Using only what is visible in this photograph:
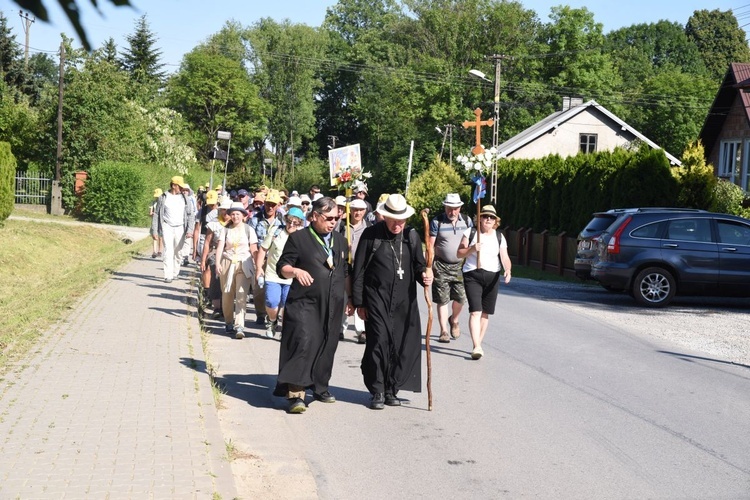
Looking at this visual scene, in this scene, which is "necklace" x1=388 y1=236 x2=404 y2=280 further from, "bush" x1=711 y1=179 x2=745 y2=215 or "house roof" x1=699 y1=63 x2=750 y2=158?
"house roof" x1=699 y1=63 x2=750 y2=158

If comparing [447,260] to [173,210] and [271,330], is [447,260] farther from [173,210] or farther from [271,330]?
[173,210]

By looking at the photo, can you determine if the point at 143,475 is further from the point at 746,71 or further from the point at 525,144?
the point at 525,144

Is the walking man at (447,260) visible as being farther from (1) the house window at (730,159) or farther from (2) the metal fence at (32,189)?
(2) the metal fence at (32,189)

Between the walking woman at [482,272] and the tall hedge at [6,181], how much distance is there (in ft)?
55.8

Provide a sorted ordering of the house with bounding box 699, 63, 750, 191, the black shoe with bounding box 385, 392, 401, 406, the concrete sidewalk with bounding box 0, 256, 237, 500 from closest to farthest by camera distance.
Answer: the concrete sidewalk with bounding box 0, 256, 237, 500 → the black shoe with bounding box 385, 392, 401, 406 → the house with bounding box 699, 63, 750, 191

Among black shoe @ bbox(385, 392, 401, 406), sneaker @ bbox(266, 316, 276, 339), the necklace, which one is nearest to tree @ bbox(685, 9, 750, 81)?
sneaker @ bbox(266, 316, 276, 339)

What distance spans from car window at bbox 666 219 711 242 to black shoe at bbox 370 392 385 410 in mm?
11422

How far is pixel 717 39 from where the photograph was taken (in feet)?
319

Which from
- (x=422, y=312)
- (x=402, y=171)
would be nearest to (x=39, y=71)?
(x=402, y=171)

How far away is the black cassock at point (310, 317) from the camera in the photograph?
28.3ft

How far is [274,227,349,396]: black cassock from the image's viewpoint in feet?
28.3

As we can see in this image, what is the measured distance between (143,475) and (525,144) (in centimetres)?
5672

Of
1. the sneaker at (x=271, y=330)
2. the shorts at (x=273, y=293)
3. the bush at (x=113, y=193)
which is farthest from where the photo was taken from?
the bush at (x=113, y=193)

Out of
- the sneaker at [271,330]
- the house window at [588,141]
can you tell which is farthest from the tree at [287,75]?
the sneaker at [271,330]
